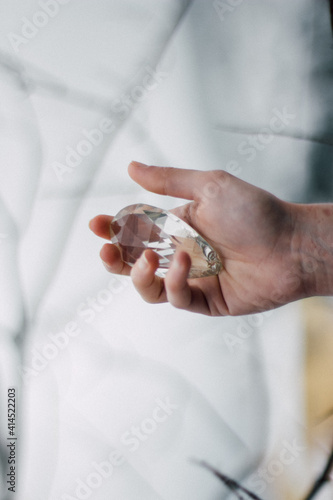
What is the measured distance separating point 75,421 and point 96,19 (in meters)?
0.74

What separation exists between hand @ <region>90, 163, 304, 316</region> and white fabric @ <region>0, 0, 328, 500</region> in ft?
0.63

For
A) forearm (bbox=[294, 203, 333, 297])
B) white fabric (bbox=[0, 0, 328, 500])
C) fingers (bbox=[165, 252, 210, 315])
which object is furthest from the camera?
white fabric (bbox=[0, 0, 328, 500])

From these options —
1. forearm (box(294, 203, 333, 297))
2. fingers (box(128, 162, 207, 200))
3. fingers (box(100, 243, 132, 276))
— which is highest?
fingers (box(128, 162, 207, 200))

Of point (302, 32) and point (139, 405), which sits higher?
point (302, 32)

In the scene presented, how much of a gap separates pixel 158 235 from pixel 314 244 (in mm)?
229

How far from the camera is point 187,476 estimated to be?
0.83m

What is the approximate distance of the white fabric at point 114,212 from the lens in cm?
78

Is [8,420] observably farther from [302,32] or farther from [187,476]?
[302,32]

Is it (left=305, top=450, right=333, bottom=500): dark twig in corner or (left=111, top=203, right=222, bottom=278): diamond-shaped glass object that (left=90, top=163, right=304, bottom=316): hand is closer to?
(left=111, top=203, right=222, bottom=278): diamond-shaped glass object

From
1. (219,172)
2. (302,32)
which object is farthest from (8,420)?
(302,32)

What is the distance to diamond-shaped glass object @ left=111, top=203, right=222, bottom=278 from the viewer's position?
577 millimetres

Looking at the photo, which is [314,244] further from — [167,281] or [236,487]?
[236,487]

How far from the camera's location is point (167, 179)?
0.58 m

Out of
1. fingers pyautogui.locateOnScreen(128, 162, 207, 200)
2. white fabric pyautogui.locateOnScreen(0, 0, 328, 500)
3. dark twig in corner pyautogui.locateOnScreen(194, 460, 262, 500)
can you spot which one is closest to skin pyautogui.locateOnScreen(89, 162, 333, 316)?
fingers pyautogui.locateOnScreen(128, 162, 207, 200)
